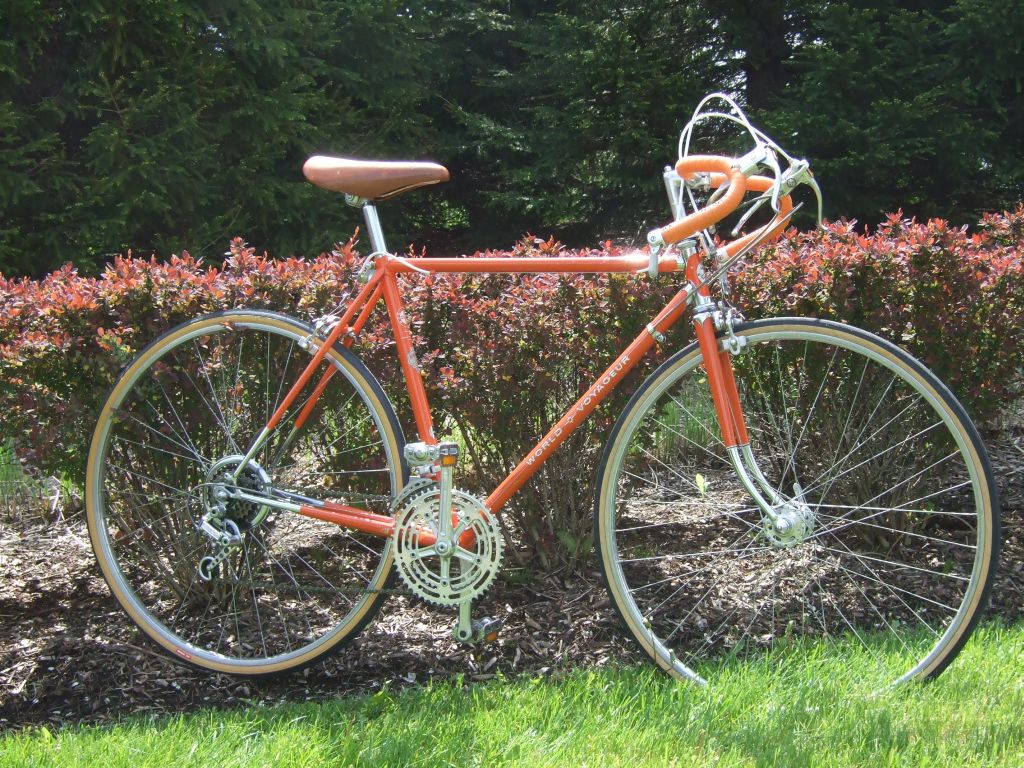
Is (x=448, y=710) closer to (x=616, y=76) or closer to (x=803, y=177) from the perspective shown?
(x=803, y=177)

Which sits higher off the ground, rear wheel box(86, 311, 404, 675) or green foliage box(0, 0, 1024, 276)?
green foliage box(0, 0, 1024, 276)

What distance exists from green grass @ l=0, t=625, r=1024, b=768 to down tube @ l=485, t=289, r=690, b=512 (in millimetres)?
591

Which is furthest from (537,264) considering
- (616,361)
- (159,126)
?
(159,126)

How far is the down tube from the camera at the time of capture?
252 centimetres

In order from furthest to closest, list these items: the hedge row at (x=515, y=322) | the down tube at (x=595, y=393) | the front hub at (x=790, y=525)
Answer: the hedge row at (x=515, y=322) → the down tube at (x=595, y=393) → the front hub at (x=790, y=525)

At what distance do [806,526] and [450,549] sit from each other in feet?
3.23

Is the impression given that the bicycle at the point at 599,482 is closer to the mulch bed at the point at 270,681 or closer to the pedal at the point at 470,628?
the pedal at the point at 470,628

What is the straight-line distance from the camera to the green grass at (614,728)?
2195 mm

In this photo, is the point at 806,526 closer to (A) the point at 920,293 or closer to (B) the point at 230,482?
(A) the point at 920,293

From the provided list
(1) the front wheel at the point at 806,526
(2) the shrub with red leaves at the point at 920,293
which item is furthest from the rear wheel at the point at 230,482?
(2) the shrub with red leaves at the point at 920,293

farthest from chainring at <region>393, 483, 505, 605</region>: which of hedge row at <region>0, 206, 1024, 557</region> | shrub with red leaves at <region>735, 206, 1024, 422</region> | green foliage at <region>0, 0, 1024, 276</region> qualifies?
green foliage at <region>0, 0, 1024, 276</region>

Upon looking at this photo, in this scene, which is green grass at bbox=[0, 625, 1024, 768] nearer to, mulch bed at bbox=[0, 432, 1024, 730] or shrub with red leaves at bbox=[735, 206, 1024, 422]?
mulch bed at bbox=[0, 432, 1024, 730]

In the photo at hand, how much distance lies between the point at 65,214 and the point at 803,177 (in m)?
5.06

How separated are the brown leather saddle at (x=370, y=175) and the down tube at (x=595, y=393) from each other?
0.73 meters
